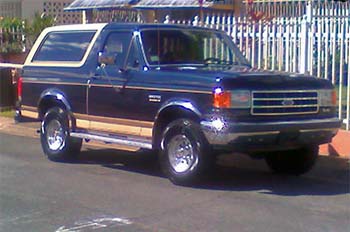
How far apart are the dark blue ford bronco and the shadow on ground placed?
28cm

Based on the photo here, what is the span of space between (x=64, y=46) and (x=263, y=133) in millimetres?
3870

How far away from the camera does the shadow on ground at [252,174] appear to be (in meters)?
9.81

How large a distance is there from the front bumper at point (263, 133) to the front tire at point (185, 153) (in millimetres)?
192

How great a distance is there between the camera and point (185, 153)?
32.4 feet

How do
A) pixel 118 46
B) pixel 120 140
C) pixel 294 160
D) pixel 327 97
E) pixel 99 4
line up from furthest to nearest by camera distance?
pixel 99 4, pixel 118 46, pixel 120 140, pixel 294 160, pixel 327 97

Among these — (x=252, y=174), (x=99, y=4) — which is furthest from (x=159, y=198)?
(x=99, y=4)

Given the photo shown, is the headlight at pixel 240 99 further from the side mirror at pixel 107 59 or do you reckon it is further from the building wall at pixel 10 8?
the building wall at pixel 10 8

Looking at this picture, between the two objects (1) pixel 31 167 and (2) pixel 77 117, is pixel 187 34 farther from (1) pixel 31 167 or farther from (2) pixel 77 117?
(1) pixel 31 167

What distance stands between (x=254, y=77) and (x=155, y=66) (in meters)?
1.53

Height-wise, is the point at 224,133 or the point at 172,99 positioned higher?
the point at 172,99

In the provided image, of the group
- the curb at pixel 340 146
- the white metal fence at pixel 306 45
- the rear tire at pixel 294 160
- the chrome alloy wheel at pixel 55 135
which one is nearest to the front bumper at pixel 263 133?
the rear tire at pixel 294 160

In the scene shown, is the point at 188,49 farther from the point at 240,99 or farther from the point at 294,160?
the point at 294,160

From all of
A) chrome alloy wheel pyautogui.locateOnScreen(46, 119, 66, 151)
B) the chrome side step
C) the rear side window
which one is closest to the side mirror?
the rear side window

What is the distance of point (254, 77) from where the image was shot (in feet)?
31.2
